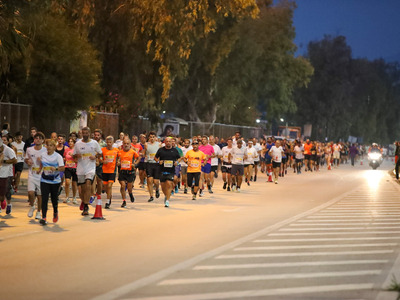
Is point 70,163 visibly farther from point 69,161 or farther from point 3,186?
point 3,186

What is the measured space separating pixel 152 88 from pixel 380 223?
22.1 meters

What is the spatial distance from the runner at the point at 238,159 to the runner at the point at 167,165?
272 inches

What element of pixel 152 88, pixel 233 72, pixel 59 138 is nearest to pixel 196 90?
pixel 233 72

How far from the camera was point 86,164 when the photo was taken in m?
17.7

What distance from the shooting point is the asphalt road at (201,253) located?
898 centimetres

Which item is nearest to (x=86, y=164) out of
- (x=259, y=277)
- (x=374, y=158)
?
(x=259, y=277)

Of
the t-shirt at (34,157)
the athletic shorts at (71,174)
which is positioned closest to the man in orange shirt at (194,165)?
the athletic shorts at (71,174)

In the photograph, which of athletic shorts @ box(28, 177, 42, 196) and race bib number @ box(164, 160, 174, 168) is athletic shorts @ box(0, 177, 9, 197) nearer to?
athletic shorts @ box(28, 177, 42, 196)

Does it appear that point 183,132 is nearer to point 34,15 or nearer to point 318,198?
point 318,198

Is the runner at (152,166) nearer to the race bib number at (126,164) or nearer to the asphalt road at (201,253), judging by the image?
the asphalt road at (201,253)

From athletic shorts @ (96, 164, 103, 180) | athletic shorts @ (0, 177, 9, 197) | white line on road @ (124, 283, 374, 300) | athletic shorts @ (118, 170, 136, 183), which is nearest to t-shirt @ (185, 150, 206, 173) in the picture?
athletic shorts @ (118, 170, 136, 183)

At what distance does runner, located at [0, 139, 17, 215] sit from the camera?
16.4 m

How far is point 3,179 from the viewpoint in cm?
1694

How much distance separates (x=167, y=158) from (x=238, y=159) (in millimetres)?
7117
